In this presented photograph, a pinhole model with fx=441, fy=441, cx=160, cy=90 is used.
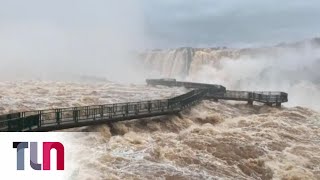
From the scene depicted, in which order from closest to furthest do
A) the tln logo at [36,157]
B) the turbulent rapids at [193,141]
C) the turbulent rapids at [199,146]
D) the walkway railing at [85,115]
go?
the tln logo at [36,157], the turbulent rapids at [199,146], the turbulent rapids at [193,141], the walkway railing at [85,115]

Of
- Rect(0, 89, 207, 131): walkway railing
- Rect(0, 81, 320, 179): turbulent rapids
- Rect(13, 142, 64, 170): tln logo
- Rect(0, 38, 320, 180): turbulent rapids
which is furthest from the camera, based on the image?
Rect(0, 89, 207, 131): walkway railing

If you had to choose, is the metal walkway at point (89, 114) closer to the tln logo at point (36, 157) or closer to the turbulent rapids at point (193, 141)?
the turbulent rapids at point (193, 141)

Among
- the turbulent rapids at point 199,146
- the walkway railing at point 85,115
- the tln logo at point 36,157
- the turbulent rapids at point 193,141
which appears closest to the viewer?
the tln logo at point 36,157

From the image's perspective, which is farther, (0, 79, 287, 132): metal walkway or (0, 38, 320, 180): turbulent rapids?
(0, 79, 287, 132): metal walkway

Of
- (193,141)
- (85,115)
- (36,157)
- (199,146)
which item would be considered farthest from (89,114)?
(36,157)

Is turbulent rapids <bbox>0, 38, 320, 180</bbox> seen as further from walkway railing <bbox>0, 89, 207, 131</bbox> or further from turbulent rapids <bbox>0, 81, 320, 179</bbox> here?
walkway railing <bbox>0, 89, 207, 131</bbox>

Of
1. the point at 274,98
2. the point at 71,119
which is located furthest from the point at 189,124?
the point at 274,98

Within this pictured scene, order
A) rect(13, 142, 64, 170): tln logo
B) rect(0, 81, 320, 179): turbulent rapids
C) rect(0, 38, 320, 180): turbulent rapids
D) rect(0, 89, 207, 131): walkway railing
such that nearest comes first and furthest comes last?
1. rect(13, 142, 64, 170): tln logo
2. rect(0, 81, 320, 179): turbulent rapids
3. rect(0, 38, 320, 180): turbulent rapids
4. rect(0, 89, 207, 131): walkway railing

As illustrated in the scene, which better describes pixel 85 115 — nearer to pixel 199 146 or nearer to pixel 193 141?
pixel 193 141

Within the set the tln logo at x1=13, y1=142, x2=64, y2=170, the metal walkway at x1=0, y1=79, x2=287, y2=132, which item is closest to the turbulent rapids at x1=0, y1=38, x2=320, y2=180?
the metal walkway at x1=0, y1=79, x2=287, y2=132

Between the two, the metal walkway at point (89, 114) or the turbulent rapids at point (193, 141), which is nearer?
the turbulent rapids at point (193, 141)

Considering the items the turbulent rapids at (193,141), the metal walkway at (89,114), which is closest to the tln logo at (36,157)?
the turbulent rapids at (193,141)
